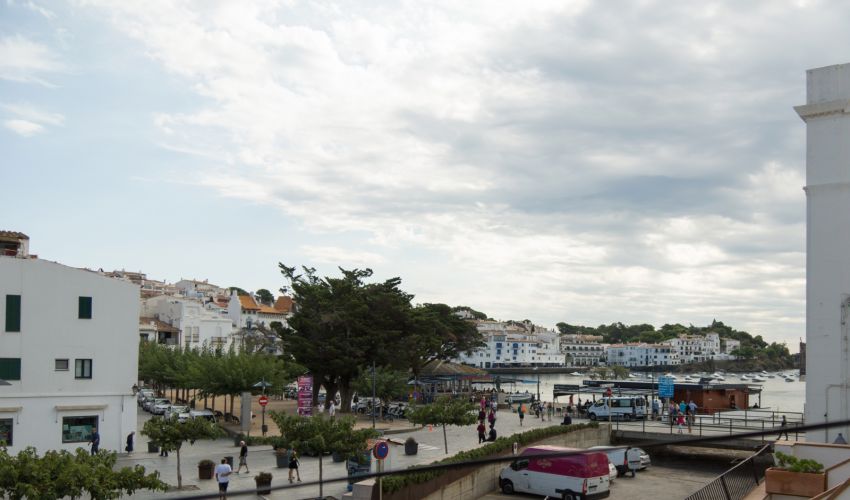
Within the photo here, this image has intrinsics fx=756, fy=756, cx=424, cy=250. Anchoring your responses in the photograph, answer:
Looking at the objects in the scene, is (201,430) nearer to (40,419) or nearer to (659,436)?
(40,419)

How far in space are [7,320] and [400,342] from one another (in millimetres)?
27007

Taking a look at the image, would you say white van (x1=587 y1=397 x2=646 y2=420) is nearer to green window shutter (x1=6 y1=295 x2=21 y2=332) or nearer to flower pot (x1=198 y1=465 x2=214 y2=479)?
flower pot (x1=198 y1=465 x2=214 y2=479)

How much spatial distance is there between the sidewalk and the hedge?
33.7 inches

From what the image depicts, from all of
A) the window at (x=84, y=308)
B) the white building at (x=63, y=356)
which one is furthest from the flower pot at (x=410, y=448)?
the window at (x=84, y=308)

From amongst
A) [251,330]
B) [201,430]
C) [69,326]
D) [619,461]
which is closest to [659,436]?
[619,461]

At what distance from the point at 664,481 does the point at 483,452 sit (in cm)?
965

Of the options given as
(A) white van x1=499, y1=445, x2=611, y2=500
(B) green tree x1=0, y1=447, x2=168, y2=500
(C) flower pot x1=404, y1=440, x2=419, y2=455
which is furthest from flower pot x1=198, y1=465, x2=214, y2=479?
(A) white van x1=499, y1=445, x2=611, y2=500

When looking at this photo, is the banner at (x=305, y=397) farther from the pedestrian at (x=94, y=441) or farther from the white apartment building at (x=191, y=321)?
the white apartment building at (x=191, y=321)

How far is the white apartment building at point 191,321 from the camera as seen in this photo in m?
94.2

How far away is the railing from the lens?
1972 cm

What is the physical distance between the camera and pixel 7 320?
102 feet

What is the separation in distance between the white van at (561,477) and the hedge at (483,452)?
4.35 ft

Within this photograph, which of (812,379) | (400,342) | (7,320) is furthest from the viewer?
(400,342)

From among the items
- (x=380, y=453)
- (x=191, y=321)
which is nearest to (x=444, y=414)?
(x=380, y=453)
